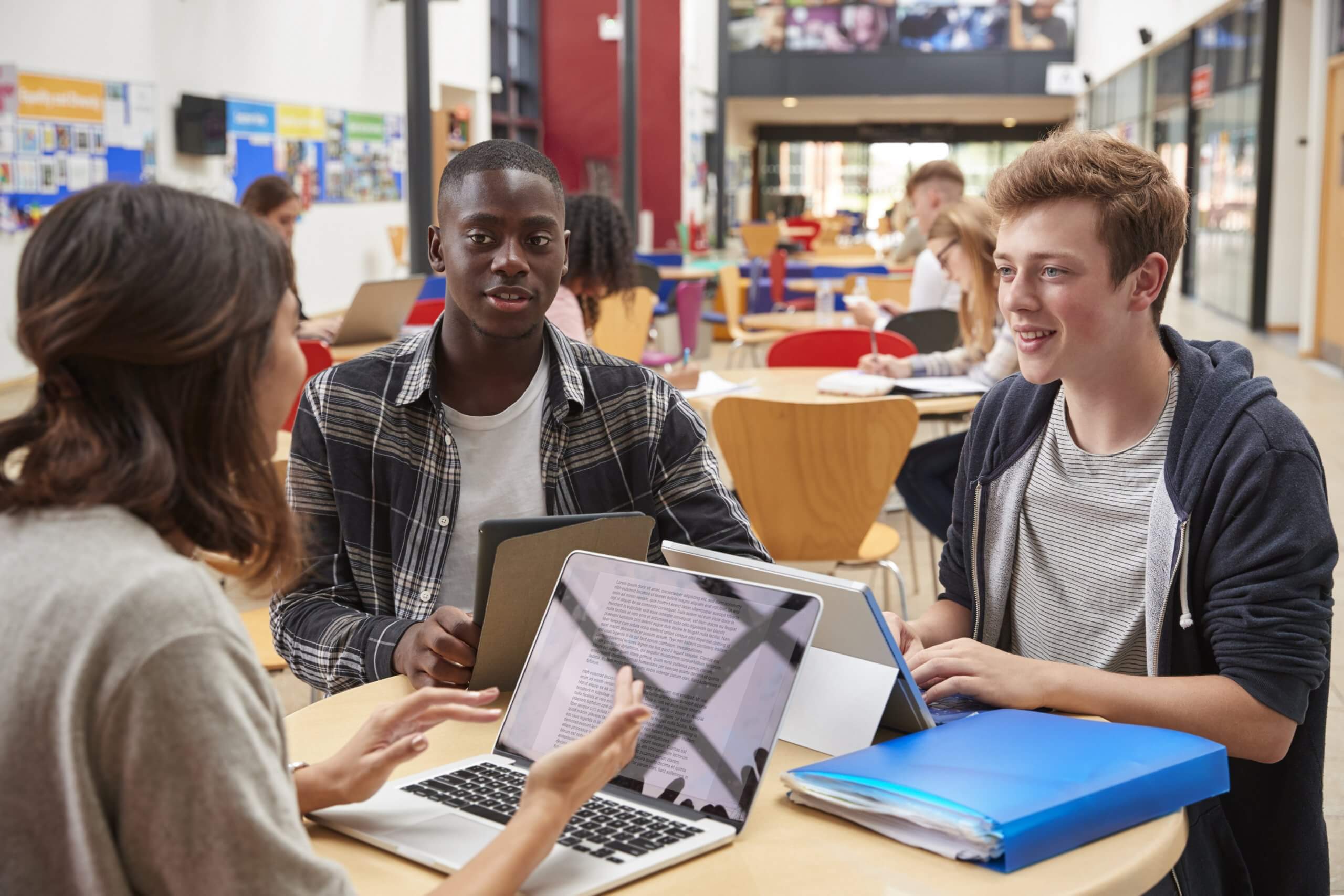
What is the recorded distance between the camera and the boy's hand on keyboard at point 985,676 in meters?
1.38

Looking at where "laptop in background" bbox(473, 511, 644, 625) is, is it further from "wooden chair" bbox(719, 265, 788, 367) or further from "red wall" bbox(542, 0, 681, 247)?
"red wall" bbox(542, 0, 681, 247)

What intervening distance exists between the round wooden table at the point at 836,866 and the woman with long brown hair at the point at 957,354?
8.30 ft

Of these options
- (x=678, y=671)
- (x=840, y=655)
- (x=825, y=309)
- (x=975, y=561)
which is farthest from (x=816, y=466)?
(x=825, y=309)

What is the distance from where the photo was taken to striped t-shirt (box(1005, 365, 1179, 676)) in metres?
1.58

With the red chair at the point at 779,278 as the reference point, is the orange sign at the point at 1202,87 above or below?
above

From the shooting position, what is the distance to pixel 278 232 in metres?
0.94

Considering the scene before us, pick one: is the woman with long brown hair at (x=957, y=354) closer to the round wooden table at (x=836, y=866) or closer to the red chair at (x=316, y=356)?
the red chair at (x=316, y=356)

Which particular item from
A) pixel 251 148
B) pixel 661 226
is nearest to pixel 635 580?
pixel 251 148

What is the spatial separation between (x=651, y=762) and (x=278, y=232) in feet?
1.85

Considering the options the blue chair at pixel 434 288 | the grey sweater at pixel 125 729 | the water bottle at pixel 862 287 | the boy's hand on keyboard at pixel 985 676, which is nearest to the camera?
the grey sweater at pixel 125 729

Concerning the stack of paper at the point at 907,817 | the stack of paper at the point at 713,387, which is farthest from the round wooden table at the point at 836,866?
the stack of paper at the point at 713,387

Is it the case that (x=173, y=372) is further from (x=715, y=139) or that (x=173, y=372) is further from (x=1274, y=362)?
(x=715, y=139)

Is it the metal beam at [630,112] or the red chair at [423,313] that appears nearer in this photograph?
the red chair at [423,313]

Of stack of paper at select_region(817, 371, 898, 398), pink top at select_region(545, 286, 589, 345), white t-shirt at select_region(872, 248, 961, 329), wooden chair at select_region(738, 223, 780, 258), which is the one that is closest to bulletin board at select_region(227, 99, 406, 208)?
pink top at select_region(545, 286, 589, 345)
